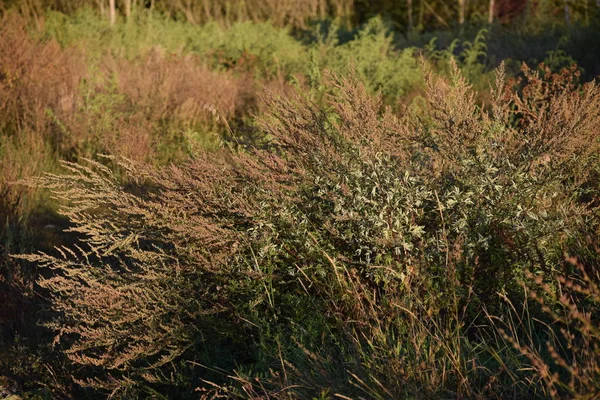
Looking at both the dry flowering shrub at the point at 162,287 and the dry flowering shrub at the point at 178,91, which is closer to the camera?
the dry flowering shrub at the point at 162,287

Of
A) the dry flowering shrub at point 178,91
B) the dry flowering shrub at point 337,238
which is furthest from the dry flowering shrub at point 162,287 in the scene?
the dry flowering shrub at point 178,91

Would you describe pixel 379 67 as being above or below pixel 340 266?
below

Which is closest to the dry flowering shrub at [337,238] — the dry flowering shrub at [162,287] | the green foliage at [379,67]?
the dry flowering shrub at [162,287]

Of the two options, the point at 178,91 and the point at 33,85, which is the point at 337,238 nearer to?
the point at 178,91

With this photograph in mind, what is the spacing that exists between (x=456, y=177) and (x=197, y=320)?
148 centimetres

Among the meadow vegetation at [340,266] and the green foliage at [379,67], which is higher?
the meadow vegetation at [340,266]

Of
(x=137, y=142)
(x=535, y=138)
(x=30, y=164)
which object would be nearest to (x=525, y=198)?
(x=535, y=138)

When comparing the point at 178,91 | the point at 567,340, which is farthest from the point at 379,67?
the point at 567,340

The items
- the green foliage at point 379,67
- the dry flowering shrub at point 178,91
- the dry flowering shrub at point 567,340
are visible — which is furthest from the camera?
the green foliage at point 379,67

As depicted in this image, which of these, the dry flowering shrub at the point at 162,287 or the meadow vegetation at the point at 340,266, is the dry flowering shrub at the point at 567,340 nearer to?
the meadow vegetation at the point at 340,266

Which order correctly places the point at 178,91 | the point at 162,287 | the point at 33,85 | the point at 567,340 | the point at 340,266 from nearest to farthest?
the point at 567,340
the point at 340,266
the point at 162,287
the point at 33,85
the point at 178,91

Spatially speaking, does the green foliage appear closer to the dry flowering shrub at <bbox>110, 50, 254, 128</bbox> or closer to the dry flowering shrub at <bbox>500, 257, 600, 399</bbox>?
the dry flowering shrub at <bbox>110, 50, 254, 128</bbox>

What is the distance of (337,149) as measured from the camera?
4.29 m

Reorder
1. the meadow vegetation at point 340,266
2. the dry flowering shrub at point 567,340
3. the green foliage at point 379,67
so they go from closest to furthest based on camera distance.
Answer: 1. the dry flowering shrub at point 567,340
2. the meadow vegetation at point 340,266
3. the green foliage at point 379,67
